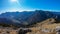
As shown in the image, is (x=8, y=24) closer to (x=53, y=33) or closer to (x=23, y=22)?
(x=23, y=22)

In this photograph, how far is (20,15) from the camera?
29.8 m

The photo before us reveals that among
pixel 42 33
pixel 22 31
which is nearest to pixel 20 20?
pixel 22 31

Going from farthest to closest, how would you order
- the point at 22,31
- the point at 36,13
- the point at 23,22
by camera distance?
the point at 36,13
the point at 23,22
the point at 22,31

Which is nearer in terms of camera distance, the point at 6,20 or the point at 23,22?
the point at 23,22

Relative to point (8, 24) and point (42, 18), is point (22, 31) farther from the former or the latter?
point (42, 18)

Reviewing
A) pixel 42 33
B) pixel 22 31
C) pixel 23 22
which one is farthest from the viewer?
pixel 23 22

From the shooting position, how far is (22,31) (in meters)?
12.3

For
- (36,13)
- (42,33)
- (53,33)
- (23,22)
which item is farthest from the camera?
(36,13)

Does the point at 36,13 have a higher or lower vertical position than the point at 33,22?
higher

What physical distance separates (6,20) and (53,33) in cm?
1965

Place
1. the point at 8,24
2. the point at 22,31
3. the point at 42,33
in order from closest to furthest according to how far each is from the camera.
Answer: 1. the point at 42,33
2. the point at 22,31
3. the point at 8,24

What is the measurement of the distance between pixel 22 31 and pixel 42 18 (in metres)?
19.6

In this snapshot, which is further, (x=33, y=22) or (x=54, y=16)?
(x=33, y=22)

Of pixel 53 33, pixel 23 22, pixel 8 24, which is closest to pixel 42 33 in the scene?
pixel 53 33
